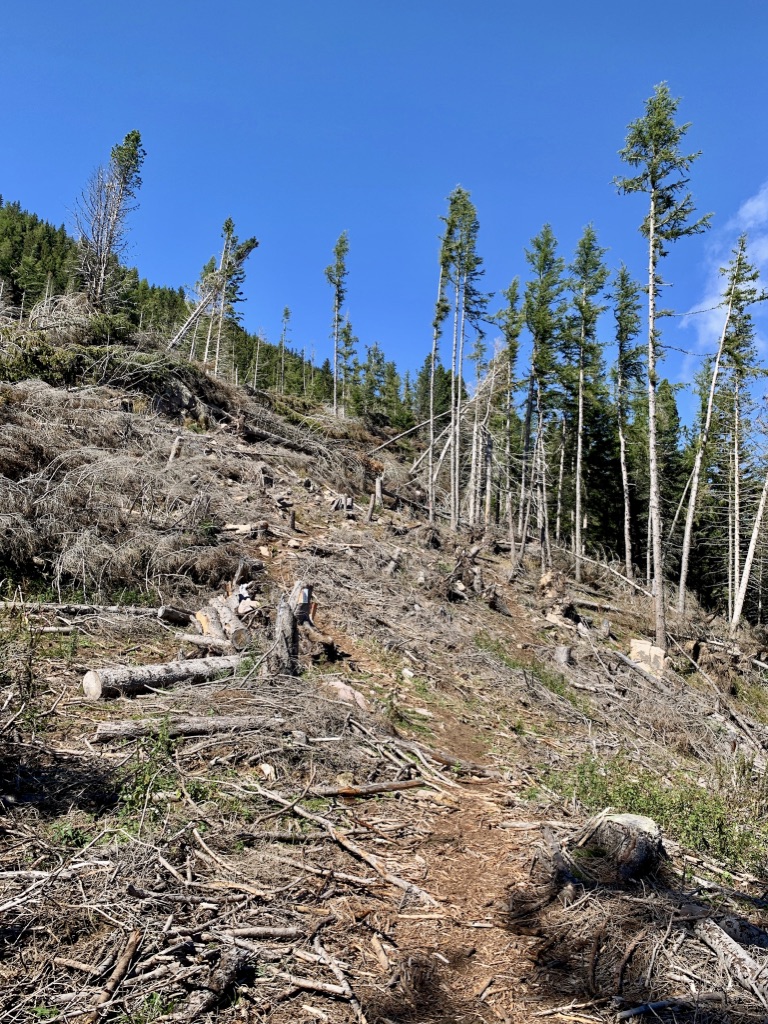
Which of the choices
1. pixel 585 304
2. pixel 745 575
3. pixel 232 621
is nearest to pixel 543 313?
pixel 585 304

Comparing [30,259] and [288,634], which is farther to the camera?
[30,259]

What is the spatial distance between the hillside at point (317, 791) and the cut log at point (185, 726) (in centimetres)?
3

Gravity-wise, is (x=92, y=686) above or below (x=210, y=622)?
below

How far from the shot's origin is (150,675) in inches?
243

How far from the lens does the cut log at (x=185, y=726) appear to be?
4.90 meters

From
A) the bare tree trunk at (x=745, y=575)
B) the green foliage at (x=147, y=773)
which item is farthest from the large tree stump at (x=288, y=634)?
the bare tree trunk at (x=745, y=575)

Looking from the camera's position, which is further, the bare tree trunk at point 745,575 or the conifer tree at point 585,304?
the conifer tree at point 585,304

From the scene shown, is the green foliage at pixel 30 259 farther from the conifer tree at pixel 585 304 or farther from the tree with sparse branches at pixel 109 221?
the conifer tree at pixel 585 304

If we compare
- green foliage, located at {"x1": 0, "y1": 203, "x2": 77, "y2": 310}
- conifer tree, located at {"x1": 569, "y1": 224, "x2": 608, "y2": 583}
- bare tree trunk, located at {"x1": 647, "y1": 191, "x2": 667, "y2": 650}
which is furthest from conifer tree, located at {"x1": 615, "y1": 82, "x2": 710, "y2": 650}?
green foliage, located at {"x1": 0, "y1": 203, "x2": 77, "y2": 310}

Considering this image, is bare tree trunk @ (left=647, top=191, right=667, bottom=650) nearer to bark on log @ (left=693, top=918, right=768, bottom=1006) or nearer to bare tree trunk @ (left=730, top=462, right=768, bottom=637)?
bare tree trunk @ (left=730, top=462, right=768, bottom=637)

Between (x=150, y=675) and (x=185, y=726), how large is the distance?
4.20 feet

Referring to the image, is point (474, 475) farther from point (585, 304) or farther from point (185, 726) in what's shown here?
point (185, 726)

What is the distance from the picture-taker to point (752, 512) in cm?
2308

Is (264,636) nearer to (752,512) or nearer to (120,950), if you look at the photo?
(120,950)
